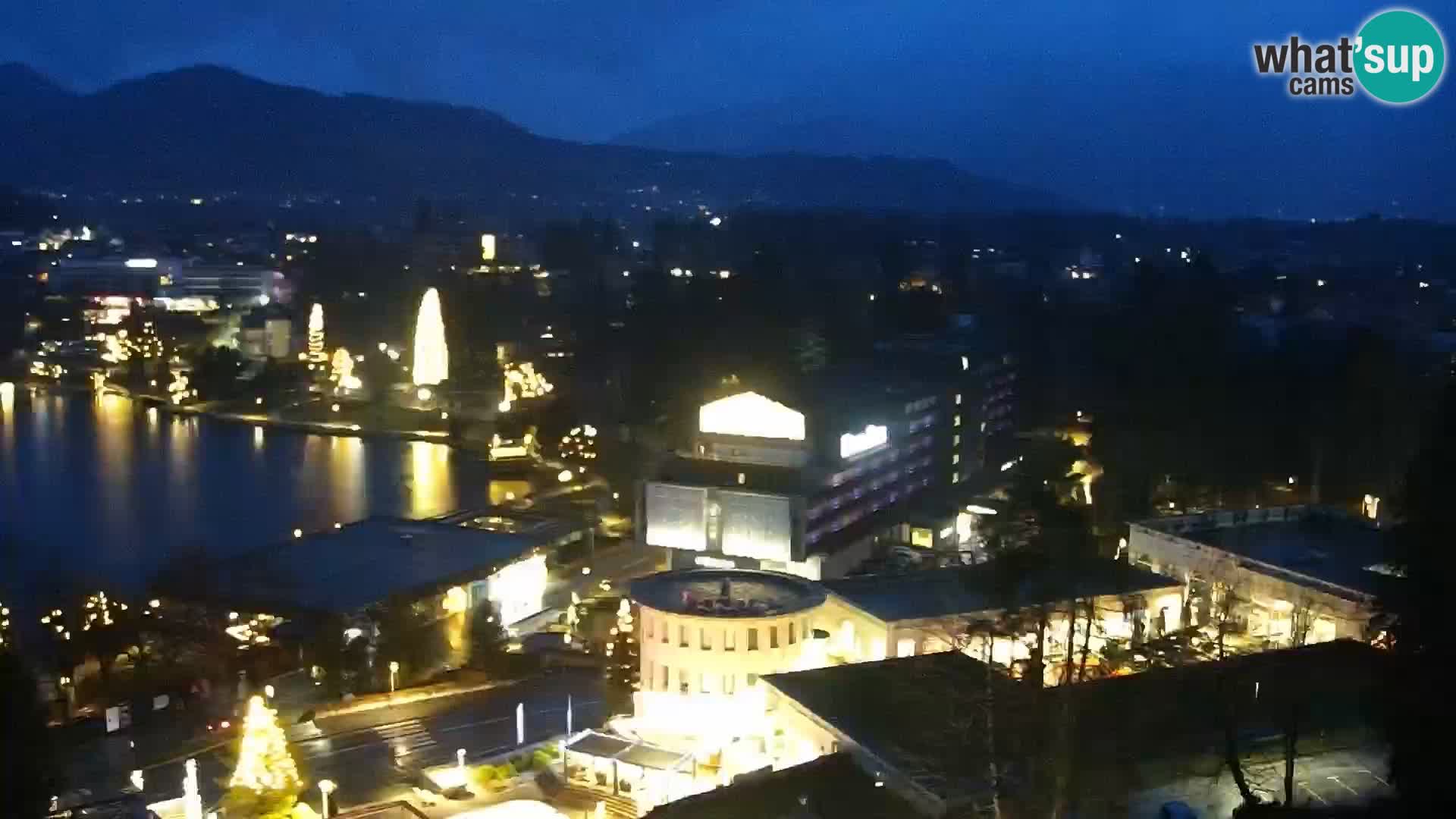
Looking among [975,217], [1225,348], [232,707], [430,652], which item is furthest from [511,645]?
[975,217]

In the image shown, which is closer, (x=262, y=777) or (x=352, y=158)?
(x=262, y=777)

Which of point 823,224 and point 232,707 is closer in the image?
point 232,707

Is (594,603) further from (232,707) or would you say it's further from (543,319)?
(543,319)

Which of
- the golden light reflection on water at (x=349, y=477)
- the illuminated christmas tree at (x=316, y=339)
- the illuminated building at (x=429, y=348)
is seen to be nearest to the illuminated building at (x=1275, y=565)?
the golden light reflection on water at (x=349, y=477)

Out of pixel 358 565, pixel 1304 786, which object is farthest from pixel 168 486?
pixel 1304 786

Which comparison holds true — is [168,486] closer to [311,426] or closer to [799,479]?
[311,426]
